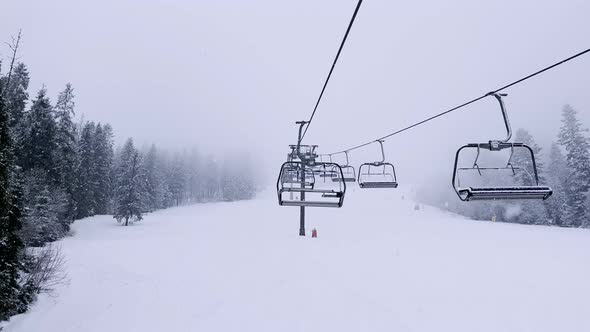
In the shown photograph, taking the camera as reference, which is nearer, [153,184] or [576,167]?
[576,167]

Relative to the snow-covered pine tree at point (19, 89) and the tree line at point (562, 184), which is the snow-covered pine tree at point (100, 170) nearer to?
the snow-covered pine tree at point (19, 89)

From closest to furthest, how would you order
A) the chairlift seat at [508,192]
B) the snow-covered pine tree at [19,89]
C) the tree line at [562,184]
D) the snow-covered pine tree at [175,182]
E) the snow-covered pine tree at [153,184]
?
1. the chairlift seat at [508,192]
2. the snow-covered pine tree at [19,89]
3. the tree line at [562,184]
4. the snow-covered pine tree at [153,184]
5. the snow-covered pine tree at [175,182]

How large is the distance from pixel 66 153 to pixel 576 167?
6172cm

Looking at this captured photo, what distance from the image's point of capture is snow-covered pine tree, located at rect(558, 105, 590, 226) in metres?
35.0

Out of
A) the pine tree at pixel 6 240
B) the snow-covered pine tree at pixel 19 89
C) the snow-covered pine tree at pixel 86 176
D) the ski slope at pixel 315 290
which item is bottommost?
the ski slope at pixel 315 290

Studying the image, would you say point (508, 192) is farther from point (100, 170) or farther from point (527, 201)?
point (100, 170)

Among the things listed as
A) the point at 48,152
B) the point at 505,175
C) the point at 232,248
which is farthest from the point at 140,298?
the point at 505,175

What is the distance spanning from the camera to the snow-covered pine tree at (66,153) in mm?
34875

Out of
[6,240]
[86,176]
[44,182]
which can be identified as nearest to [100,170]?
[86,176]

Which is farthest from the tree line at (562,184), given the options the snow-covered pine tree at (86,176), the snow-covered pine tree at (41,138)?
the snow-covered pine tree at (86,176)

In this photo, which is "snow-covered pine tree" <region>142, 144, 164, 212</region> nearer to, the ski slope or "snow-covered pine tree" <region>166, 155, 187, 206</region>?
"snow-covered pine tree" <region>166, 155, 187, 206</region>

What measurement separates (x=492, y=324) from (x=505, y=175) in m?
49.6

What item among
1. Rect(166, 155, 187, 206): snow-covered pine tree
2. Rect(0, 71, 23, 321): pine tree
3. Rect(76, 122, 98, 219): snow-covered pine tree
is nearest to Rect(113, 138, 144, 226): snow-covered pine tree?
Rect(76, 122, 98, 219): snow-covered pine tree

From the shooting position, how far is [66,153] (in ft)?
120
